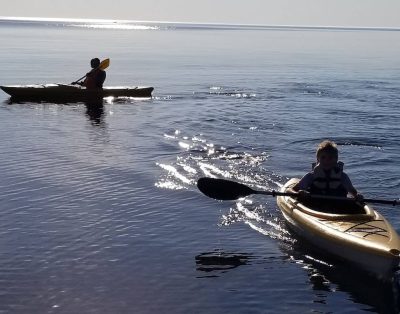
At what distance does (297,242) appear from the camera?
10523 mm

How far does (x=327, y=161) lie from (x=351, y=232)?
1.46m

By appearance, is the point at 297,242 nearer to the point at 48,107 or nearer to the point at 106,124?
the point at 106,124

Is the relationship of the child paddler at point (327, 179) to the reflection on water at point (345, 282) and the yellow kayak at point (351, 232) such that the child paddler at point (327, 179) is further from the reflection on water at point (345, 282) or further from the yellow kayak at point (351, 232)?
the reflection on water at point (345, 282)

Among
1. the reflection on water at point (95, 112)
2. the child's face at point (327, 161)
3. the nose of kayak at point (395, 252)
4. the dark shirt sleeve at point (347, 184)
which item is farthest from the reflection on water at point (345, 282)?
the reflection on water at point (95, 112)

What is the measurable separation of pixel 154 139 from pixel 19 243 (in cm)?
863

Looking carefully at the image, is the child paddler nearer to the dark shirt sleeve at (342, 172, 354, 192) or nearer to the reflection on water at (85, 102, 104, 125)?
the dark shirt sleeve at (342, 172, 354, 192)

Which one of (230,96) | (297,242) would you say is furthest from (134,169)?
(230,96)

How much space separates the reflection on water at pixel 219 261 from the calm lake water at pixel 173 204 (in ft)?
0.10

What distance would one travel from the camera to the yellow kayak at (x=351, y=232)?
8.62 m

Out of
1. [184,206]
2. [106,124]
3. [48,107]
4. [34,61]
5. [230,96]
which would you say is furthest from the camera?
[34,61]

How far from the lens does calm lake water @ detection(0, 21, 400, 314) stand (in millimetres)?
8734

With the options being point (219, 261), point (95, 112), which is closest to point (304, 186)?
point (219, 261)

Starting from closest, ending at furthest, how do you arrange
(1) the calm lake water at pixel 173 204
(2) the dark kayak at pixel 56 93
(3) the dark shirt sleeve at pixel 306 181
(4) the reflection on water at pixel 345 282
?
(4) the reflection on water at pixel 345 282, (1) the calm lake water at pixel 173 204, (3) the dark shirt sleeve at pixel 306 181, (2) the dark kayak at pixel 56 93

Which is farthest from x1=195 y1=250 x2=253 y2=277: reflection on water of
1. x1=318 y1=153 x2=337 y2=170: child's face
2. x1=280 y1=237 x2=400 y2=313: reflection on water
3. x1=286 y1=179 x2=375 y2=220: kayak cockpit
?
x1=318 y1=153 x2=337 y2=170: child's face
